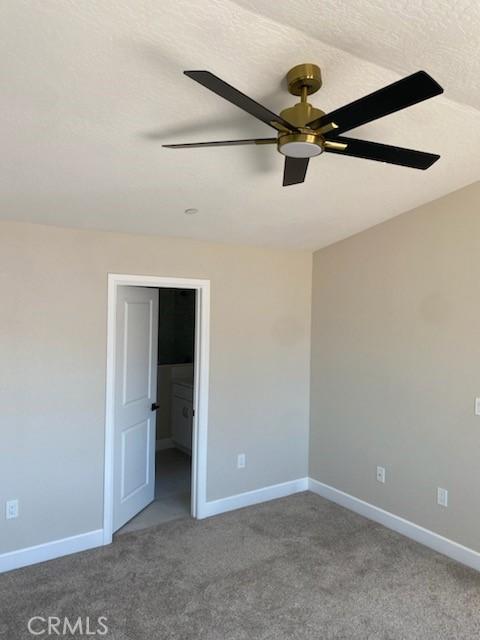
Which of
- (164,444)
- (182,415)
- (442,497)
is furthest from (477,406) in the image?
(164,444)

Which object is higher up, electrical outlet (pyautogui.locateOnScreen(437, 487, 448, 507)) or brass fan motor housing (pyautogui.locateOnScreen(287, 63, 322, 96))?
brass fan motor housing (pyautogui.locateOnScreen(287, 63, 322, 96))

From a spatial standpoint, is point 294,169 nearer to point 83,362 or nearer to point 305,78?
point 305,78

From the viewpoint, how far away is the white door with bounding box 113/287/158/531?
3.48 m

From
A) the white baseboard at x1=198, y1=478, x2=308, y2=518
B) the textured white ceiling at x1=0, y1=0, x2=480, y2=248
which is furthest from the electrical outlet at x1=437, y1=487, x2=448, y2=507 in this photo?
the textured white ceiling at x1=0, y1=0, x2=480, y2=248

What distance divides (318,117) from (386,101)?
32 centimetres

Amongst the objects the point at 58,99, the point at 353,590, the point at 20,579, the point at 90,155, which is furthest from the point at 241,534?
the point at 58,99

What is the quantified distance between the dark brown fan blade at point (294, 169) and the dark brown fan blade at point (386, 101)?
11.6 inches

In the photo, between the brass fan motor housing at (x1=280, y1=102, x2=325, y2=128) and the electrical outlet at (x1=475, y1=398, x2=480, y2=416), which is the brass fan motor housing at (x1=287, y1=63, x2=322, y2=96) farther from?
the electrical outlet at (x1=475, y1=398, x2=480, y2=416)

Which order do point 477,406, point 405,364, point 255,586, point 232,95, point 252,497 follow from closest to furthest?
1. point 232,95
2. point 255,586
3. point 477,406
4. point 405,364
5. point 252,497

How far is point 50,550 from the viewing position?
10.1 ft

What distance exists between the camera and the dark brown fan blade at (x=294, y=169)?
6.05 ft

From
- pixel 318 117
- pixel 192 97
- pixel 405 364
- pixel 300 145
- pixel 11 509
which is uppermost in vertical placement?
pixel 192 97

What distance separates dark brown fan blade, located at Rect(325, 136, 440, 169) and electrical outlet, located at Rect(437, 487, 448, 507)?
2.48m

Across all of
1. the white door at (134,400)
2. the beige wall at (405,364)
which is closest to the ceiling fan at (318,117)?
the beige wall at (405,364)
